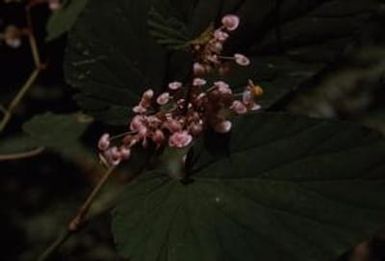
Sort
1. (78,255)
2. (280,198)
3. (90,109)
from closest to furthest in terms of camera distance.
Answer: (280,198) < (90,109) < (78,255)

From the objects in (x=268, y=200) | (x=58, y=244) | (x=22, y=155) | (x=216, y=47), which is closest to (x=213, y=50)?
(x=216, y=47)

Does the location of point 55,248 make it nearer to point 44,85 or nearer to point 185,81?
point 185,81

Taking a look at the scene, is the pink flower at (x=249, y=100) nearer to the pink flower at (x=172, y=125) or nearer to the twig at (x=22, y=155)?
the pink flower at (x=172, y=125)

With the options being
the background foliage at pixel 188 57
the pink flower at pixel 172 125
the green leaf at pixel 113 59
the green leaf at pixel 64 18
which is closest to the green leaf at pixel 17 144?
the background foliage at pixel 188 57

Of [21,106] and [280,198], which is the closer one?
[280,198]

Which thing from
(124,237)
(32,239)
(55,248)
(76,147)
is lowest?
(32,239)

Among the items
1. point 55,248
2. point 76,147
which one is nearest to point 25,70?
point 76,147

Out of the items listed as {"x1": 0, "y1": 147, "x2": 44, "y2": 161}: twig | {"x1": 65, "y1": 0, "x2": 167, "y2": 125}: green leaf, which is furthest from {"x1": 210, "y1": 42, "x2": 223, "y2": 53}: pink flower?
{"x1": 0, "y1": 147, "x2": 44, "y2": 161}: twig
